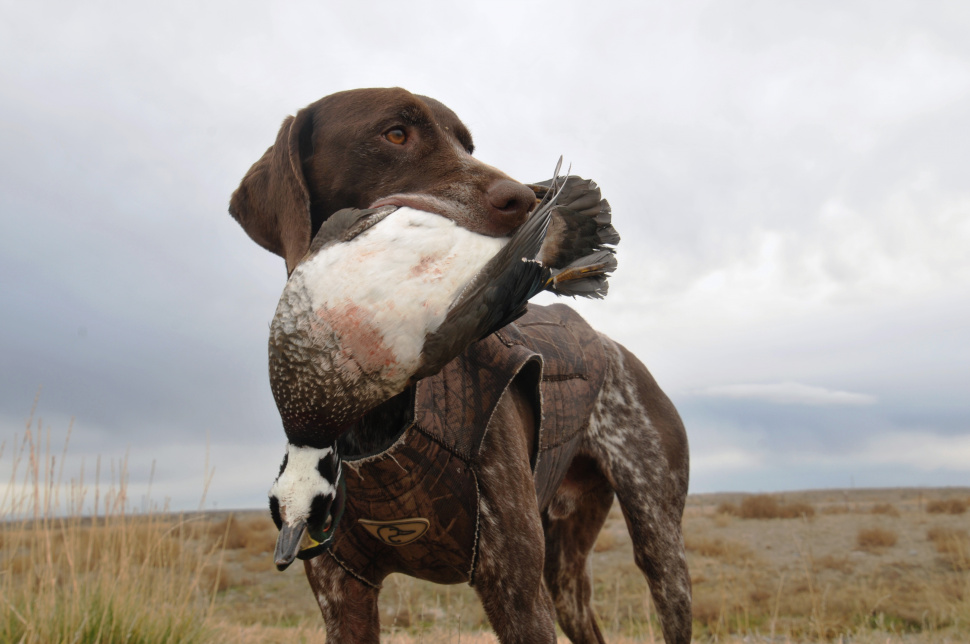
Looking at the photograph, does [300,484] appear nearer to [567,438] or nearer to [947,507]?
[567,438]

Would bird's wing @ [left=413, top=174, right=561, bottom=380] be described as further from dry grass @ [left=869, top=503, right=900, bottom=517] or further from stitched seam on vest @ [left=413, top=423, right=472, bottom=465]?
dry grass @ [left=869, top=503, right=900, bottom=517]

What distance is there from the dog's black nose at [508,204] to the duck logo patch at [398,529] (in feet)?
3.06

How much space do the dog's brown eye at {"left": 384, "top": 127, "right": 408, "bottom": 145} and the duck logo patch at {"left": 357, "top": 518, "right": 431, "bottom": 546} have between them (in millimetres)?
Answer: 1155

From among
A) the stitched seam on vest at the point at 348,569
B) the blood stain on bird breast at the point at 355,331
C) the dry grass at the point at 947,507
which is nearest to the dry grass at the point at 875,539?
the dry grass at the point at 947,507

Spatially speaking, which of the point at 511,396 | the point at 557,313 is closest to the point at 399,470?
the point at 511,396

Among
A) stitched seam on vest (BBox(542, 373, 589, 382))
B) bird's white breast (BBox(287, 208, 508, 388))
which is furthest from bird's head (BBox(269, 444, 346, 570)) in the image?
stitched seam on vest (BBox(542, 373, 589, 382))

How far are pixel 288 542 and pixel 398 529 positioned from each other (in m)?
0.62

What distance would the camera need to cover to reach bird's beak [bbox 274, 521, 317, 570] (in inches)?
57.4

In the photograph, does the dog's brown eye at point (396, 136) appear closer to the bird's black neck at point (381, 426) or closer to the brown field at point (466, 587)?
the bird's black neck at point (381, 426)

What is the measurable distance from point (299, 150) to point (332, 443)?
1.09m

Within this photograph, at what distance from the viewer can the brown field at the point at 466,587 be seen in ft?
12.7

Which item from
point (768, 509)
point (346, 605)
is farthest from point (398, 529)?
point (768, 509)

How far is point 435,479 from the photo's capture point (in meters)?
Result: 1.99

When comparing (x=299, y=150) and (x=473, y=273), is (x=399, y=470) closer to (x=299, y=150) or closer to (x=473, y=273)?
(x=473, y=273)
